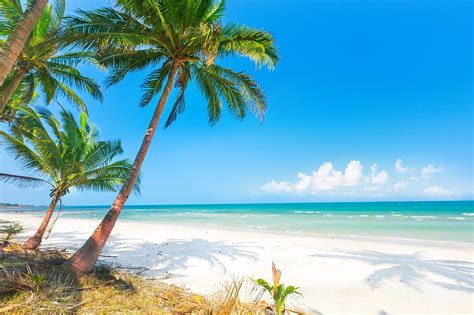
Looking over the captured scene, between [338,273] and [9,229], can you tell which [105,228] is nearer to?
[9,229]

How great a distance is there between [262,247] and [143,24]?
7.91 meters

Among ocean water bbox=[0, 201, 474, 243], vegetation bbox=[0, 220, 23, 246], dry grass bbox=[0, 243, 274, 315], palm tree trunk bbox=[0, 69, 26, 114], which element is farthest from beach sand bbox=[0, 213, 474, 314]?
ocean water bbox=[0, 201, 474, 243]

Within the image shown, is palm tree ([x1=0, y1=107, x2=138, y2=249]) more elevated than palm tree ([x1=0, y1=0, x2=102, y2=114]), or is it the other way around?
palm tree ([x1=0, y1=0, x2=102, y2=114])

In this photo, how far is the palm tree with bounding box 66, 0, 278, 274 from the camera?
4.77m

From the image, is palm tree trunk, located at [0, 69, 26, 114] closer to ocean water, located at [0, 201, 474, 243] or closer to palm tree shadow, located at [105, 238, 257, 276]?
palm tree shadow, located at [105, 238, 257, 276]

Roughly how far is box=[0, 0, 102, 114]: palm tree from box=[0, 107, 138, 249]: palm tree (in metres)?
1.04

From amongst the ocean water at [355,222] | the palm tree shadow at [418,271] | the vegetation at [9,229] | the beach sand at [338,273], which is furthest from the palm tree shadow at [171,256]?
the ocean water at [355,222]

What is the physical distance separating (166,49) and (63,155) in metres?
4.58

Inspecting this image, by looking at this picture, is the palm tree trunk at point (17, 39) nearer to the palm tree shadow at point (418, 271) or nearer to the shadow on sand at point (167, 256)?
the shadow on sand at point (167, 256)

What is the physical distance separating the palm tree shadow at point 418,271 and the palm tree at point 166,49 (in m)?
5.10

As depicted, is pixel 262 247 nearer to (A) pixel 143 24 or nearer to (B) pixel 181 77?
(B) pixel 181 77

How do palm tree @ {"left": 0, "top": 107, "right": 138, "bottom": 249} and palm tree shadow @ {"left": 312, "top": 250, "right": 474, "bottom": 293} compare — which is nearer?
palm tree shadow @ {"left": 312, "top": 250, "right": 474, "bottom": 293}

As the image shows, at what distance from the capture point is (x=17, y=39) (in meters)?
3.18

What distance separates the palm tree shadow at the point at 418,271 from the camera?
5.19 metres
